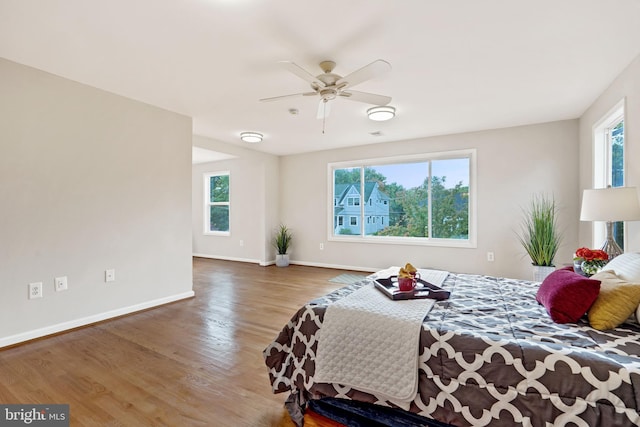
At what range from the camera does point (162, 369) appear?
6.98 ft

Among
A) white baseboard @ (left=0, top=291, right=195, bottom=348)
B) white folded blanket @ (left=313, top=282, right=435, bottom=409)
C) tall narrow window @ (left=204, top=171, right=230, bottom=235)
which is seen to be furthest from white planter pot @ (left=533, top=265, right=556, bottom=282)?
tall narrow window @ (left=204, top=171, right=230, bottom=235)

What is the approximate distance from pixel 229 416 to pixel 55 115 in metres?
3.00

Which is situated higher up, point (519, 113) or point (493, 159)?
point (519, 113)

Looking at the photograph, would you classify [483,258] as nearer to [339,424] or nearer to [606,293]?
[606,293]

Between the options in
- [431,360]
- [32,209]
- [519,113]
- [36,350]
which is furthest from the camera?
[519,113]

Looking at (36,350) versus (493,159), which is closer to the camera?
(36,350)

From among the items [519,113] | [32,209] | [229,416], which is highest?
[519,113]

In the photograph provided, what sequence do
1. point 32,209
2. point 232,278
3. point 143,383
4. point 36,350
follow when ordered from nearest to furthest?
point 143,383 < point 36,350 < point 32,209 < point 232,278

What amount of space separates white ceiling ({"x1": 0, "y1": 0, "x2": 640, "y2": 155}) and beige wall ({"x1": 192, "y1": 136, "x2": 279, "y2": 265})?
9.14 ft

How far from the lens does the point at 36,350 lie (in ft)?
7.92

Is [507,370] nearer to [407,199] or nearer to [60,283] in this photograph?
[60,283]

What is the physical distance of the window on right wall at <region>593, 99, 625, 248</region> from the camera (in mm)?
2953

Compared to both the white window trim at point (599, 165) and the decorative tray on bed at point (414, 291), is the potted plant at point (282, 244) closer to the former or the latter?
the decorative tray on bed at point (414, 291)

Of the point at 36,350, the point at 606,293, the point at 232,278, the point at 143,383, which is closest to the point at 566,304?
the point at 606,293
